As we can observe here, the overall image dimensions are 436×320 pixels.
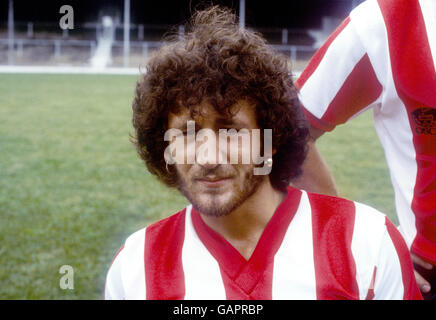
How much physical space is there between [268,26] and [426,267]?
73.5 feet

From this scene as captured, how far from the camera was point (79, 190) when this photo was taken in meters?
4.45

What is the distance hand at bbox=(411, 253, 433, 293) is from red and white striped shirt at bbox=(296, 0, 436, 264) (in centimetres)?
2

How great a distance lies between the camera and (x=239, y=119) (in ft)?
3.99

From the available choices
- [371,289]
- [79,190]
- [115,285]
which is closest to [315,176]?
[371,289]

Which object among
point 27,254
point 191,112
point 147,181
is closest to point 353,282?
point 191,112

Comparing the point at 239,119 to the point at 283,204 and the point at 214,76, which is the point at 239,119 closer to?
the point at 214,76

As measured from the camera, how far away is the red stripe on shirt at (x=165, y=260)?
117 centimetres

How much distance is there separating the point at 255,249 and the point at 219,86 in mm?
387

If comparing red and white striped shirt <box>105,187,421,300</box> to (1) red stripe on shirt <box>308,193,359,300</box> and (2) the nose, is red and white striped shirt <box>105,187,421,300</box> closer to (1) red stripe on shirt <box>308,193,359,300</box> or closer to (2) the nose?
(1) red stripe on shirt <box>308,193,359,300</box>

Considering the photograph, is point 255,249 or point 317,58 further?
point 317,58

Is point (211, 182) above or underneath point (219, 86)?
underneath

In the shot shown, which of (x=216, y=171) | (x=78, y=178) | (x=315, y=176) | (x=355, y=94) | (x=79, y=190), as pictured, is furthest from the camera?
(x=78, y=178)

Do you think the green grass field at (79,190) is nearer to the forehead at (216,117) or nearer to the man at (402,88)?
the forehead at (216,117)

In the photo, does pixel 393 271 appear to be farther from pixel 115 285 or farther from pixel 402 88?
pixel 115 285
